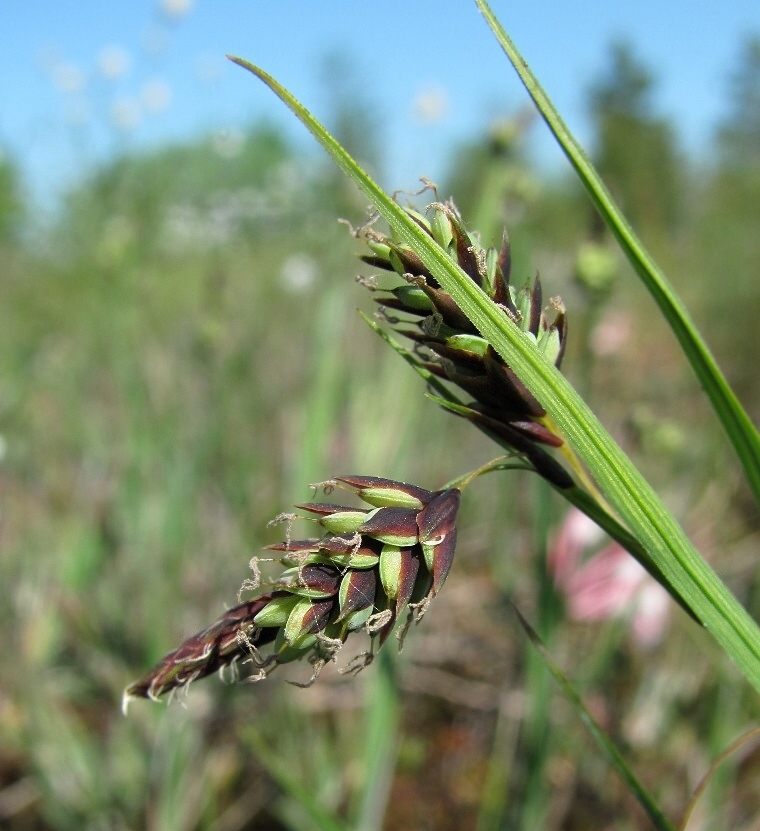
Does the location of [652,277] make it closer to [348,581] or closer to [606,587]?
[348,581]

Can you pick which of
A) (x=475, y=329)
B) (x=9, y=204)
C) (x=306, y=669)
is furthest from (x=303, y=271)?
(x=9, y=204)

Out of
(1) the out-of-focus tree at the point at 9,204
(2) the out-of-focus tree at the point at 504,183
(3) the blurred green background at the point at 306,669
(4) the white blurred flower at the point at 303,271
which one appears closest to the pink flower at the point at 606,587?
(3) the blurred green background at the point at 306,669

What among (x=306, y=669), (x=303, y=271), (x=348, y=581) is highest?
(x=303, y=271)

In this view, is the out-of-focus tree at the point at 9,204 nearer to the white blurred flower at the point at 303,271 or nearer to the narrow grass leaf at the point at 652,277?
the white blurred flower at the point at 303,271

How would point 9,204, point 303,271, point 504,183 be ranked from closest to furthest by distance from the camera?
point 504,183, point 303,271, point 9,204

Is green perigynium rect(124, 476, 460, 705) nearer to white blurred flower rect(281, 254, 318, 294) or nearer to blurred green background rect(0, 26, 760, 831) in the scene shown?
blurred green background rect(0, 26, 760, 831)

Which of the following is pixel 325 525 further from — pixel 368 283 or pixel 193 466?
pixel 193 466

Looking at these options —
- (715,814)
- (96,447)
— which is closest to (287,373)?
(96,447)
